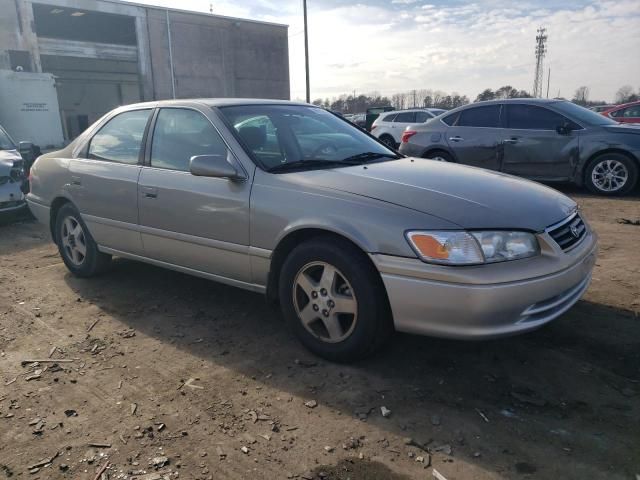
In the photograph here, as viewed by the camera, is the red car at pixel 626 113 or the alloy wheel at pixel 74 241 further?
the red car at pixel 626 113

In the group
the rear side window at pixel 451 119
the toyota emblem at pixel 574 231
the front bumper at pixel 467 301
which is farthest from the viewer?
the rear side window at pixel 451 119

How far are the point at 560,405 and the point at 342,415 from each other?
1129mm

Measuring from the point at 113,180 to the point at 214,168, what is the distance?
139 cm

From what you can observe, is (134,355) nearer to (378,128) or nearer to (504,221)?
(504,221)

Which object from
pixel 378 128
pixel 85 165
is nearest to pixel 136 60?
pixel 378 128

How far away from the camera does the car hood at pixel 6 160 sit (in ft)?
24.2

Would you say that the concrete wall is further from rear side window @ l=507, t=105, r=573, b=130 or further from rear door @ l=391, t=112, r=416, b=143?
rear side window @ l=507, t=105, r=573, b=130

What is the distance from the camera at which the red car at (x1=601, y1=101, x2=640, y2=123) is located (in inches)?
500

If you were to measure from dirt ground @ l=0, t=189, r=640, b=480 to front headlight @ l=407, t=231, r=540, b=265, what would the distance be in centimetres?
74

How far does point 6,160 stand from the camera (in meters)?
7.51

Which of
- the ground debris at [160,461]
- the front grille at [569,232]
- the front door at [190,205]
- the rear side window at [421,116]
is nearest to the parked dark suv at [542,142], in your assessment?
the front grille at [569,232]

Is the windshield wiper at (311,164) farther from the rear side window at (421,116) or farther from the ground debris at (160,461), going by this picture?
the rear side window at (421,116)

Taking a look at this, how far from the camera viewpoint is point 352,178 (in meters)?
3.26

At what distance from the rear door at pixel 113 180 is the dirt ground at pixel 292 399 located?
66 centimetres
